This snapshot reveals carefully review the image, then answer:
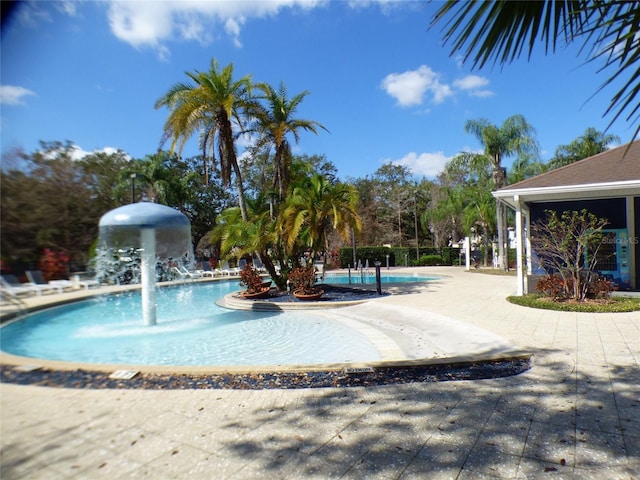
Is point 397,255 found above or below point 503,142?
below

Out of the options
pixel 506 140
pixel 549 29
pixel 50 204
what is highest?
pixel 506 140

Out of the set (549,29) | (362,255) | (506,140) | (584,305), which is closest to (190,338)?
(549,29)

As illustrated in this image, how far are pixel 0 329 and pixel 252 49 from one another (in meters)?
3.65

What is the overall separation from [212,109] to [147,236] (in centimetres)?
833

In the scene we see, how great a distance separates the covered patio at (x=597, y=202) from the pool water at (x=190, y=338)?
726 centimetres

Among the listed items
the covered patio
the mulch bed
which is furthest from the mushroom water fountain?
the covered patio

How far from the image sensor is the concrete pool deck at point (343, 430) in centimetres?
255

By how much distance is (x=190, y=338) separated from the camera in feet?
26.0

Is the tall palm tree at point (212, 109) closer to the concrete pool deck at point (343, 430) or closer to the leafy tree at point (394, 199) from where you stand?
the concrete pool deck at point (343, 430)

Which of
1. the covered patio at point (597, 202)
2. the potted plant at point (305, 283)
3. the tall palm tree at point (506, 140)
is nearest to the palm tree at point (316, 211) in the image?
the potted plant at point (305, 283)

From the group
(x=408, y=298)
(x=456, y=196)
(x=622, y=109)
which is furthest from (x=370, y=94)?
(x=456, y=196)

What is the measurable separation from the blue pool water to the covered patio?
7.26m

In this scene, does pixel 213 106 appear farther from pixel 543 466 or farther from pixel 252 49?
pixel 543 466

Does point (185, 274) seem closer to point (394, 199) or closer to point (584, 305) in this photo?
point (584, 305)
